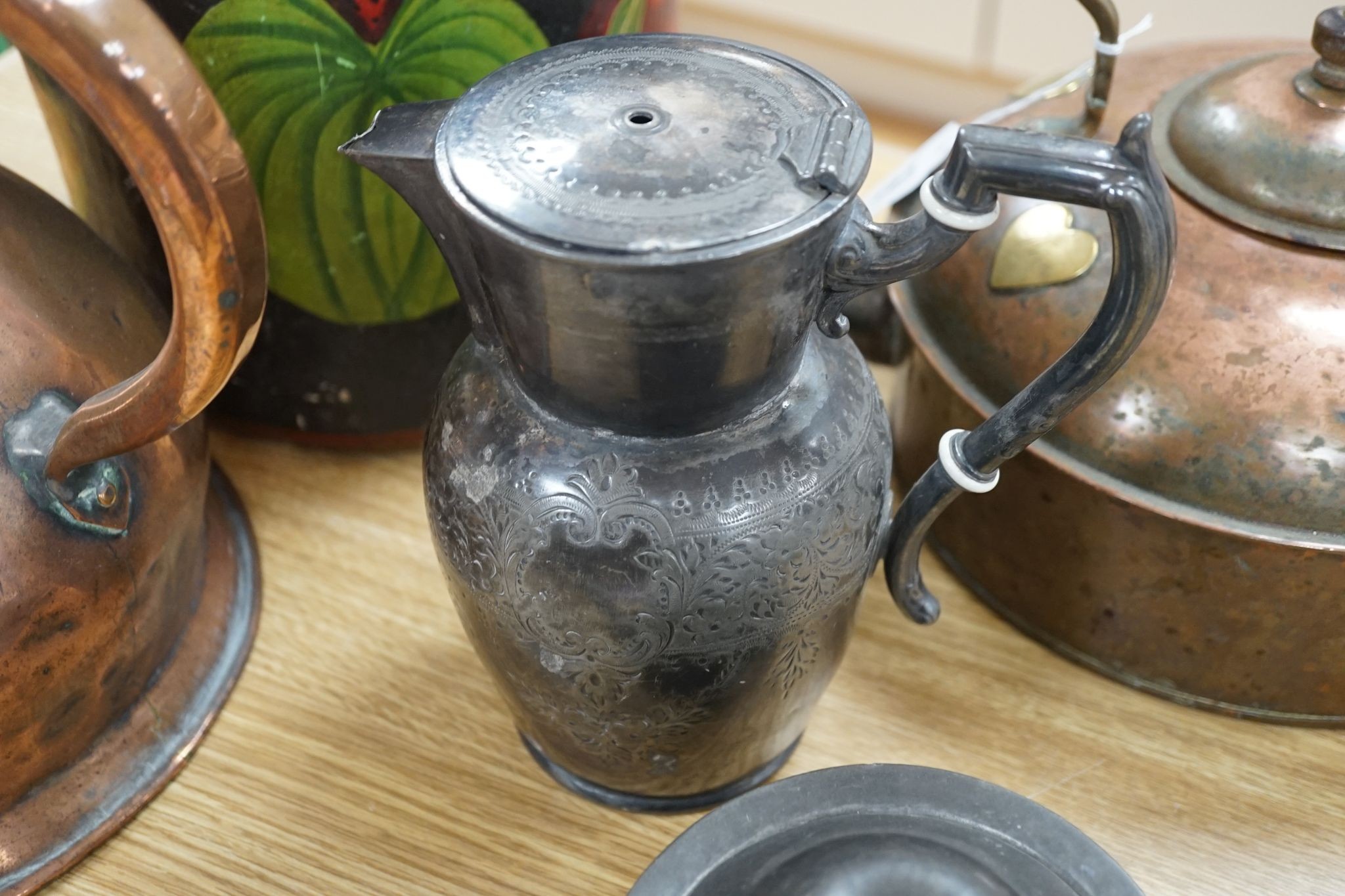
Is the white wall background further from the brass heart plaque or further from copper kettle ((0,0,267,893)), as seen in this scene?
copper kettle ((0,0,267,893))

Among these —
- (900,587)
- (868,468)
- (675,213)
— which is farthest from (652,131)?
(900,587)

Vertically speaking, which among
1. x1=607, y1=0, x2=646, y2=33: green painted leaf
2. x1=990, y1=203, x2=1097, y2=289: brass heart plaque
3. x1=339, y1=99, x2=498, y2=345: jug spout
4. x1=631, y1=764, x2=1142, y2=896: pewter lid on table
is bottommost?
x1=631, y1=764, x2=1142, y2=896: pewter lid on table

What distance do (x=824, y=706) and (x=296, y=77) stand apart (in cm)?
51

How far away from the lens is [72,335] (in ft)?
2.19

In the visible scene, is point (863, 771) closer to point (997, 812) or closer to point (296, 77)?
point (997, 812)

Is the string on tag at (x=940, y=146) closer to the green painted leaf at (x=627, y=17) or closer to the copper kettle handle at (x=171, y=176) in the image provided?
the green painted leaf at (x=627, y=17)

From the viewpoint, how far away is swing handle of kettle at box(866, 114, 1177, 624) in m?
0.55

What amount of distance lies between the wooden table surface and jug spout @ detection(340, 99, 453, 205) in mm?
356

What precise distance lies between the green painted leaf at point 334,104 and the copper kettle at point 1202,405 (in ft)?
1.08

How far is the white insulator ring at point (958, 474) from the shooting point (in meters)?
0.68

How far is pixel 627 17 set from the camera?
32.2 inches

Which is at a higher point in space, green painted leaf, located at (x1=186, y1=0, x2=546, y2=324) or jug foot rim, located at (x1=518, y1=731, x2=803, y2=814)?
green painted leaf, located at (x1=186, y1=0, x2=546, y2=324)

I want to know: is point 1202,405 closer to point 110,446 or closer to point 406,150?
point 406,150

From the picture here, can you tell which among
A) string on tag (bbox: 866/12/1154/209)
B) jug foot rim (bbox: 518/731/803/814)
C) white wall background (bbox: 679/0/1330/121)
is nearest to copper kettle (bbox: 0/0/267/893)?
jug foot rim (bbox: 518/731/803/814)
